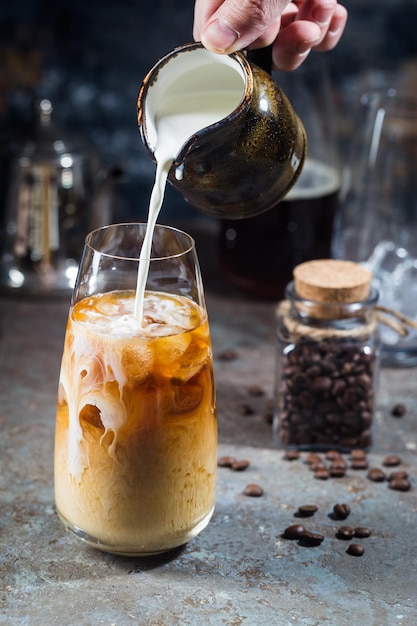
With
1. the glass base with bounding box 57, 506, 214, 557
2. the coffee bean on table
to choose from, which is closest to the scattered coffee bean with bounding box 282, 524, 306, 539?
the coffee bean on table

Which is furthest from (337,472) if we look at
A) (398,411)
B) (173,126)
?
(173,126)

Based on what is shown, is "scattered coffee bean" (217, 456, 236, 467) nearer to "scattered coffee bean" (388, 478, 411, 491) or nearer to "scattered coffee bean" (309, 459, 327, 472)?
"scattered coffee bean" (309, 459, 327, 472)

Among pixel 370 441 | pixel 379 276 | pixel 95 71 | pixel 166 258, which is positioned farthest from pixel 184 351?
pixel 95 71

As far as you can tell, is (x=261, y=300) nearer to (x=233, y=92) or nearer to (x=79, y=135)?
(x=79, y=135)

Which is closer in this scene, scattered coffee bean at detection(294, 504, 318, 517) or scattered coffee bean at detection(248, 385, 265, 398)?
scattered coffee bean at detection(294, 504, 318, 517)

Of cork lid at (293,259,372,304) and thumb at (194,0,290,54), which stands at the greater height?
thumb at (194,0,290,54)

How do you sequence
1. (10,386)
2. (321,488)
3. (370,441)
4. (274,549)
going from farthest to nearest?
1. (10,386)
2. (370,441)
3. (321,488)
4. (274,549)

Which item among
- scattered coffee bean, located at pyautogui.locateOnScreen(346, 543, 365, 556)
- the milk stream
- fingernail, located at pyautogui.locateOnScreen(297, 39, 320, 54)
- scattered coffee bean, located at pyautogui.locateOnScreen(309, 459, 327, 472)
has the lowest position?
scattered coffee bean, located at pyautogui.locateOnScreen(309, 459, 327, 472)
